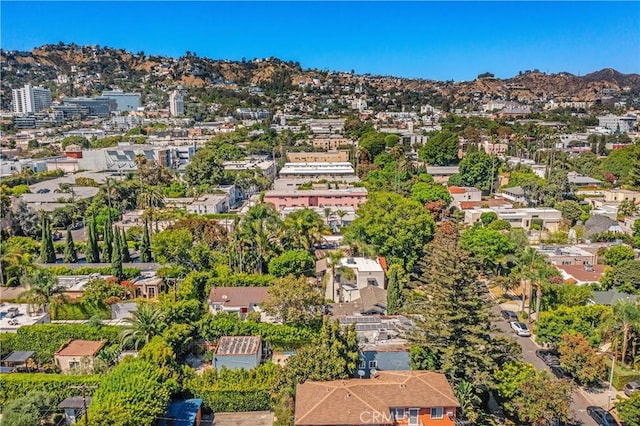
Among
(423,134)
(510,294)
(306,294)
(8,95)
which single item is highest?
(8,95)

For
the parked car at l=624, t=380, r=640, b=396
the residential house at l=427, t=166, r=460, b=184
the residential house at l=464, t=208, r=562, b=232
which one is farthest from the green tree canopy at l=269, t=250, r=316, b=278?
the residential house at l=427, t=166, r=460, b=184

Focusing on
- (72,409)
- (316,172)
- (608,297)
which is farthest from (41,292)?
(316,172)

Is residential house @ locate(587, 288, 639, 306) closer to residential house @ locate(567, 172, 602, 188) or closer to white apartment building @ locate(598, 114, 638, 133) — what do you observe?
residential house @ locate(567, 172, 602, 188)

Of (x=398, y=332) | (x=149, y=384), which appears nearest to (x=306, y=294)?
(x=398, y=332)

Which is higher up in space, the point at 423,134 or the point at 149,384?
the point at 423,134

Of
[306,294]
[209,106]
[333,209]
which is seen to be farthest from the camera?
[209,106]

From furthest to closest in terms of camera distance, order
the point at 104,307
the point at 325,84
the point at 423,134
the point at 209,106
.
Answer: the point at 325,84
the point at 209,106
the point at 423,134
the point at 104,307

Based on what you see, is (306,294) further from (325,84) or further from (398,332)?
(325,84)
